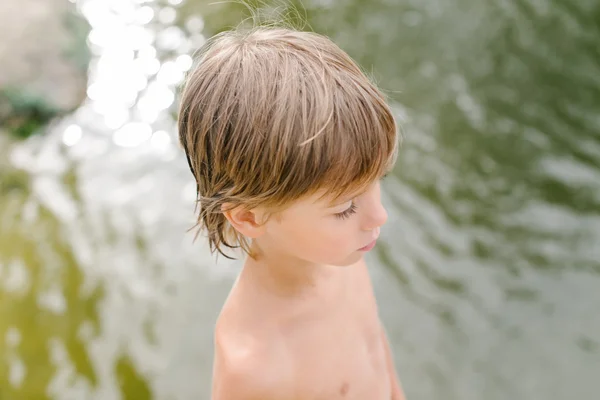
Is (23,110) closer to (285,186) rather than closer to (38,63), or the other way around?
(38,63)

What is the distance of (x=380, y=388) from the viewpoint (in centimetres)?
117

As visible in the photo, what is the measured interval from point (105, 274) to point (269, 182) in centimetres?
149

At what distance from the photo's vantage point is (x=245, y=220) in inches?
35.7

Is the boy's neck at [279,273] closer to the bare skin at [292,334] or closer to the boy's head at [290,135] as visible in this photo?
the bare skin at [292,334]

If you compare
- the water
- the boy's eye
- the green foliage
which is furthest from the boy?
the green foliage

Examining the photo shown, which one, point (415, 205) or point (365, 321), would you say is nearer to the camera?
point (365, 321)

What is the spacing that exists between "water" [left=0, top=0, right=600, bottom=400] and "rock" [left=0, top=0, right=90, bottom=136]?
0.09 m

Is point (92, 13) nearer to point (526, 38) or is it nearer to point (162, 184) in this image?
point (162, 184)

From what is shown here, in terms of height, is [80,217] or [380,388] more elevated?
[380,388]

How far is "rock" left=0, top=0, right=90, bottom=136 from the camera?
264 centimetres

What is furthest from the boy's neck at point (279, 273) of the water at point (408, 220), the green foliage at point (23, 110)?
the green foliage at point (23, 110)

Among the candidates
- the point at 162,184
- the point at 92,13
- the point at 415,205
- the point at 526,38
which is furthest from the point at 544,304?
the point at 92,13

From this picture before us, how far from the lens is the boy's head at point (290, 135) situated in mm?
784

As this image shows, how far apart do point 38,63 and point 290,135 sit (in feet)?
7.60
